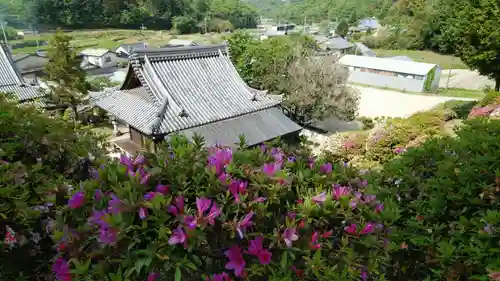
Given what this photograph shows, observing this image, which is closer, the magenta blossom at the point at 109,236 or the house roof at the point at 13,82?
the magenta blossom at the point at 109,236

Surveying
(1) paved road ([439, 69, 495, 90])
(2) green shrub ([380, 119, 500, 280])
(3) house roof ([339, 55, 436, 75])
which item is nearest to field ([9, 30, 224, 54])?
(3) house roof ([339, 55, 436, 75])

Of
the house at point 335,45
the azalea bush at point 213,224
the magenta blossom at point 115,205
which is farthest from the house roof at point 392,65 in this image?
the magenta blossom at point 115,205

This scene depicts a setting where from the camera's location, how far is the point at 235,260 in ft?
7.58

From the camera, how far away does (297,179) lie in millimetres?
2756

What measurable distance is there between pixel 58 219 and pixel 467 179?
3367 mm

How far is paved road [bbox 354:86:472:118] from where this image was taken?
27.4 meters

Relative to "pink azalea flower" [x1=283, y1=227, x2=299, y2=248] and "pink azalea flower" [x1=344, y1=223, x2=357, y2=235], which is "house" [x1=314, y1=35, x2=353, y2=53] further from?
"pink azalea flower" [x1=283, y1=227, x2=299, y2=248]

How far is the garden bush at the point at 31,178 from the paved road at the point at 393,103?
25072 mm

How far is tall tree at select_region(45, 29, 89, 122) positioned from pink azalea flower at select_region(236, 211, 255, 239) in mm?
22842

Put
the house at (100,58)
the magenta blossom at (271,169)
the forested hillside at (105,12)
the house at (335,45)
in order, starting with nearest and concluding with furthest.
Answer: the magenta blossom at (271,169) → the house at (100,58) → the house at (335,45) → the forested hillside at (105,12)

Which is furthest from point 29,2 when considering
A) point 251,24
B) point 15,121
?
point 15,121

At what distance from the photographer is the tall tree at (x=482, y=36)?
55.6 ft

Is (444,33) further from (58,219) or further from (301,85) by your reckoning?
(58,219)

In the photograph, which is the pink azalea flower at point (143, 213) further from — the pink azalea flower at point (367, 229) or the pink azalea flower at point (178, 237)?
the pink azalea flower at point (367, 229)
